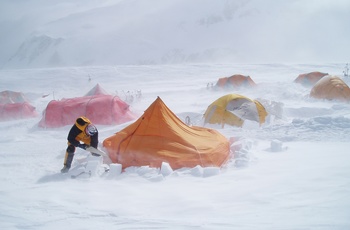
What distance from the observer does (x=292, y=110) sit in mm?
12703

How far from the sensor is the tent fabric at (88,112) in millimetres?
11859

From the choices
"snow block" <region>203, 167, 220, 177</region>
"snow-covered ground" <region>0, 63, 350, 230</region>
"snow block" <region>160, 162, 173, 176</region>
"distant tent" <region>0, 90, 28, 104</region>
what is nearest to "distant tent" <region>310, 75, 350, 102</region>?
"snow-covered ground" <region>0, 63, 350, 230</region>

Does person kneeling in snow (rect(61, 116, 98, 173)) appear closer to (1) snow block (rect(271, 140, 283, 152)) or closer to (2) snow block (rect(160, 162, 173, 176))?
(2) snow block (rect(160, 162, 173, 176))

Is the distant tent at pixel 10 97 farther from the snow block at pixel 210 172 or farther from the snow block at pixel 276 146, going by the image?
the snow block at pixel 210 172

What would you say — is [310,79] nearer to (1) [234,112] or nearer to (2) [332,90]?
(2) [332,90]

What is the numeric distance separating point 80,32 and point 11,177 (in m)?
117

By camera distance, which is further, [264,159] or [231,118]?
[231,118]

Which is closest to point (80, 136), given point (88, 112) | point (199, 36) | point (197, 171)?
point (197, 171)

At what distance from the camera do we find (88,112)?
11891mm

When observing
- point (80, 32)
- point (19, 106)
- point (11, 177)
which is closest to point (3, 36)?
point (80, 32)

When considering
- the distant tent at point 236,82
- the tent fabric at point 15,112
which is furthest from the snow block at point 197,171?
the distant tent at point 236,82

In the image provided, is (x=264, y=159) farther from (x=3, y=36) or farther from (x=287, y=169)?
(x=3, y=36)

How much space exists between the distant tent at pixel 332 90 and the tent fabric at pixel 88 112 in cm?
872

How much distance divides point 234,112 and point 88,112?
5084 mm
